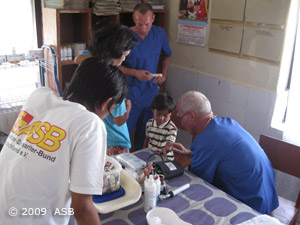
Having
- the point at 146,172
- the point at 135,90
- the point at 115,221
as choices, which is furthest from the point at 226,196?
the point at 135,90

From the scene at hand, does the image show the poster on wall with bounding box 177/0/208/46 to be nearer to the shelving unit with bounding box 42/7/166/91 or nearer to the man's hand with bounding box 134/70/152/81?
the shelving unit with bounding box 42/7/166/91

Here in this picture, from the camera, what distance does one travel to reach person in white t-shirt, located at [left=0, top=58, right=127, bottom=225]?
0.88 metres

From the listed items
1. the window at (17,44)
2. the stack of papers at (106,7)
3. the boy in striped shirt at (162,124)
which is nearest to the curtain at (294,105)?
the boy in striped shirt at (162,124)

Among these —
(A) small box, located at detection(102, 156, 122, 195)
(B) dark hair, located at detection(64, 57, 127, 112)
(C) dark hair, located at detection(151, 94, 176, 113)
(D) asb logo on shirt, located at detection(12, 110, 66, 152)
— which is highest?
(B) dark hair, located at detection(64, 57, 127, 112)

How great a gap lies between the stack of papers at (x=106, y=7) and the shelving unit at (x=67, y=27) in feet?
0.20

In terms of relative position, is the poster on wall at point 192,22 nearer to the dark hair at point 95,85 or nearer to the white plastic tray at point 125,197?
the white plastic tray at point 125,197

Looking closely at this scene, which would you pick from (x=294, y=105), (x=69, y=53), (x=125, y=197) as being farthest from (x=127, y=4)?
(x=125, y=197)

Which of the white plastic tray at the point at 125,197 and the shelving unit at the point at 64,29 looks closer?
the white plastic tray at the point at 125,197

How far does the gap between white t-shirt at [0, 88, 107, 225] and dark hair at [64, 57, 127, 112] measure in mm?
77

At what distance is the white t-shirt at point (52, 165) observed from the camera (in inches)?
34.6


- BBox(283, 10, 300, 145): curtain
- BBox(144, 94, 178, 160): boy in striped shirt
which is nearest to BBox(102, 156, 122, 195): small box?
BBox(144, 94, 178, 160): boy in striped shirt

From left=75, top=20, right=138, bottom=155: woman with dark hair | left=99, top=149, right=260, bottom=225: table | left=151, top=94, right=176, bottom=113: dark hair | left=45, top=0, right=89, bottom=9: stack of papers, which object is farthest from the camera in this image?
left=45, top=0, right=89, bottom=9: stack of papers

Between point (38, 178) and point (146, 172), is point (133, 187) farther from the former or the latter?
point (38, 178)

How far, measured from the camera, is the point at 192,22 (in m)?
2.93
